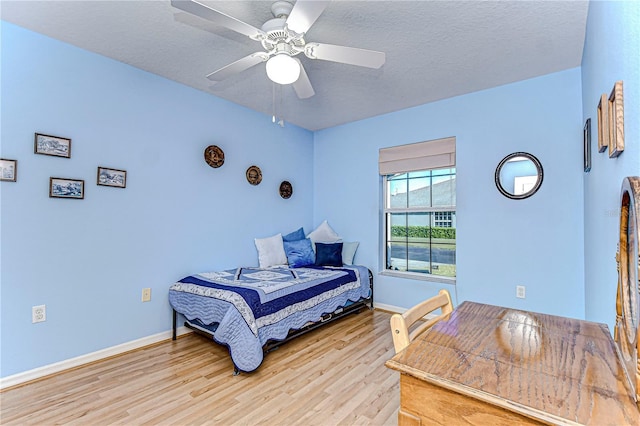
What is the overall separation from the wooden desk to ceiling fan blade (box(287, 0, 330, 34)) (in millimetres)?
1574

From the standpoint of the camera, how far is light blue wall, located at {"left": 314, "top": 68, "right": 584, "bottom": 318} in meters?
2.75

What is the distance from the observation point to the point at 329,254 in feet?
12.7

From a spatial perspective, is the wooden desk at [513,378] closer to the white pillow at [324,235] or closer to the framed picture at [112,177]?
the framed picture at [112,177]

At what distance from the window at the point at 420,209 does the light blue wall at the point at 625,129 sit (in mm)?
1504

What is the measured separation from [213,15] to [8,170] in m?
1.85

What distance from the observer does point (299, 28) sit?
67.4 inches

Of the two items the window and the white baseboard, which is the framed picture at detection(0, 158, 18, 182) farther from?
the window

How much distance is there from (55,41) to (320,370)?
10.6 feet

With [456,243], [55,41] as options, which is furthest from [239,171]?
[456,243]

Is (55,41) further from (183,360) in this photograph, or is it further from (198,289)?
(183,360)

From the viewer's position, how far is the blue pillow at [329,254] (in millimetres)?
3865

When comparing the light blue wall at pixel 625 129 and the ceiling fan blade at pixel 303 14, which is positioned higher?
the ceiling fan blade at pixel 303 14

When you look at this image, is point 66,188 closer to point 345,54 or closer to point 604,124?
point 345,54

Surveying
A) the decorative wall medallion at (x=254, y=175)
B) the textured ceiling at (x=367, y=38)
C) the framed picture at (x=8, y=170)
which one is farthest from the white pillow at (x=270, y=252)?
the framed picture at (x=8, y=170)
